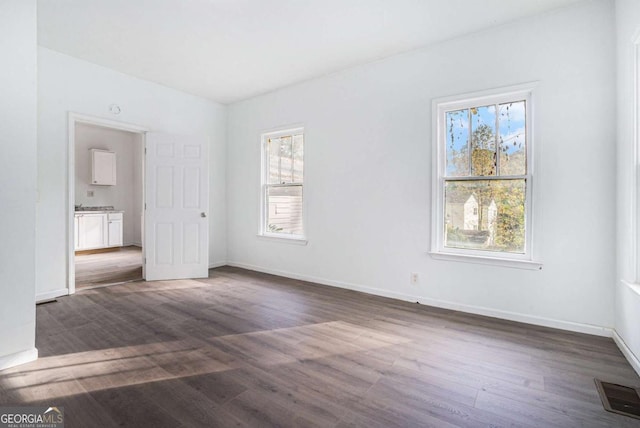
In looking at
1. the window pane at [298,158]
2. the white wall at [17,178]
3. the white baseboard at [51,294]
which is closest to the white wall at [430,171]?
the window pane at [298,158]

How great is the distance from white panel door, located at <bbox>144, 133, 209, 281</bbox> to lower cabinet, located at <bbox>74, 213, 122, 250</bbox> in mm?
3309

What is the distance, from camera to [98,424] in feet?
5.23

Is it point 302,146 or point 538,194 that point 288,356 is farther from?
point 302,146

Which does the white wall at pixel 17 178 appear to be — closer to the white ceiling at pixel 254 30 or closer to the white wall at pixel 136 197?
the white ceiling at pixel 254 30

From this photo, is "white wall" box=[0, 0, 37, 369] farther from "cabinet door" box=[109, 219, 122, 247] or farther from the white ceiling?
"cabinet door" box=[109, 219, 122, 247]

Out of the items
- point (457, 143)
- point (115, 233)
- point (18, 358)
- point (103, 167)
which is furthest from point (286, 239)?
point (103, 167)

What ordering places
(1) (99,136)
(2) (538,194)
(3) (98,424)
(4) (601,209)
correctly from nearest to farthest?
(3) (98,424) → (4) (601,209) → (2) (538,194) → (1) (99,136)

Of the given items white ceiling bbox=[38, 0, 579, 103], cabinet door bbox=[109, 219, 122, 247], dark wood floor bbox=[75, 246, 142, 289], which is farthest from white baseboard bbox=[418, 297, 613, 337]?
cabinet door bbox=[109, 219, 122, 247]

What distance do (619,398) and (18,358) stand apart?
395 cm

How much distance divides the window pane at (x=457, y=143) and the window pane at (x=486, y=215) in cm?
16

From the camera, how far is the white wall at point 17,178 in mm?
2115

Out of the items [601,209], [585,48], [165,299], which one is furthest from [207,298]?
[585,48]

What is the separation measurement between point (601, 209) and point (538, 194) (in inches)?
18.6

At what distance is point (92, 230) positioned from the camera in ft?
22.4
